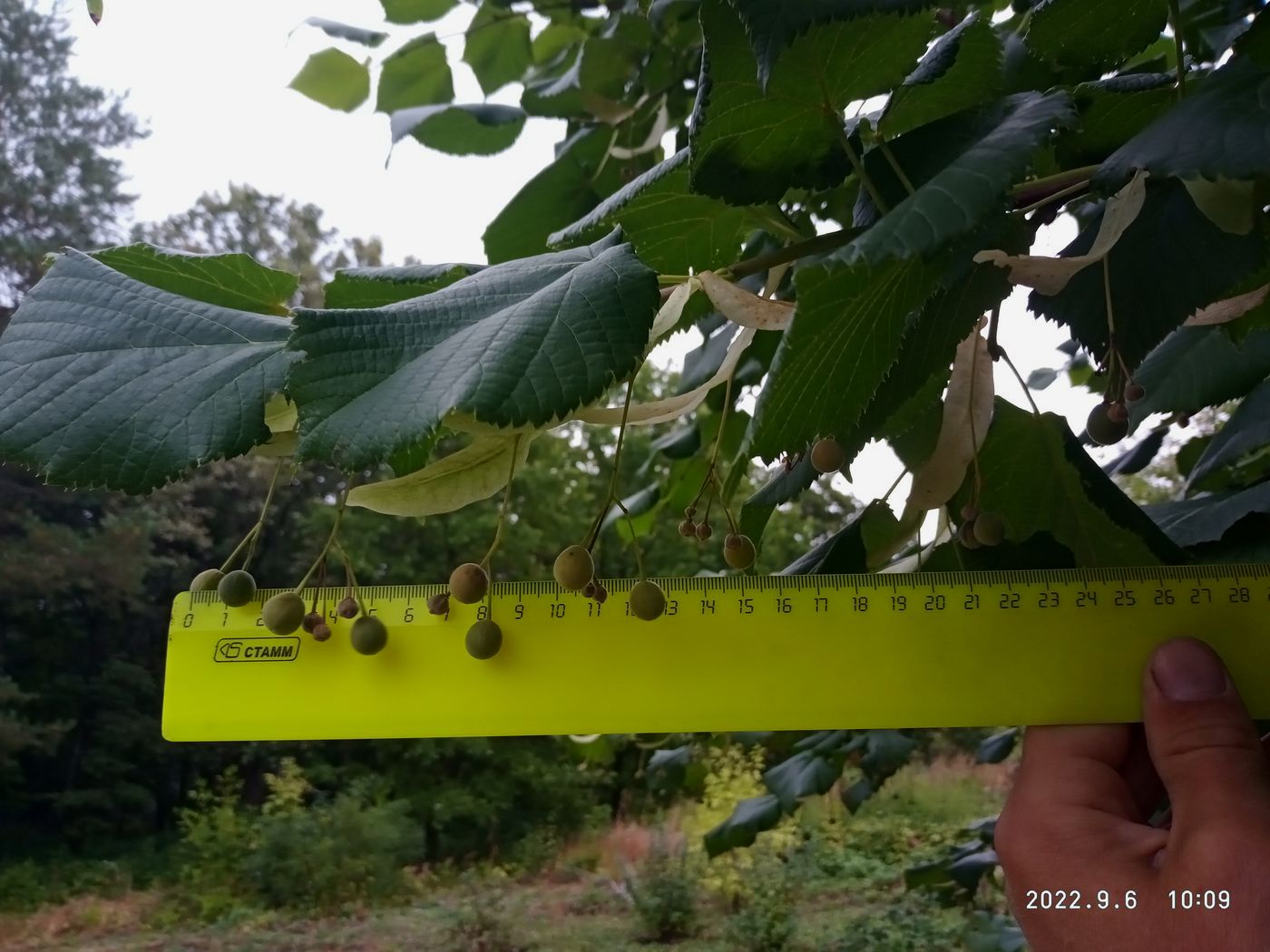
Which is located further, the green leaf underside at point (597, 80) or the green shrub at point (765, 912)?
the green shrub at point (765, 912)

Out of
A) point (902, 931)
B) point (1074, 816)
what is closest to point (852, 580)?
point (1074, 816)

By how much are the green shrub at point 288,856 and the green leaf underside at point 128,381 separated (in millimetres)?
6989

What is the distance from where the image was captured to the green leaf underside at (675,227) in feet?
2.37

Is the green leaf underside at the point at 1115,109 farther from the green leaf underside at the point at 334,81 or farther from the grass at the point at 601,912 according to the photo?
the grass at the point at 601,912

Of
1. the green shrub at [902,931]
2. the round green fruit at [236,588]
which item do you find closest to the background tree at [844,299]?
the round green fruit at [236,588]

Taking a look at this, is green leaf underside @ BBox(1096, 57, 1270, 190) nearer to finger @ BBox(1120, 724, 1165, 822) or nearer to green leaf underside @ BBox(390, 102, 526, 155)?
finger @ BBox(1120, 724, 1165, 822)

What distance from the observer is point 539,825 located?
26.9 ft

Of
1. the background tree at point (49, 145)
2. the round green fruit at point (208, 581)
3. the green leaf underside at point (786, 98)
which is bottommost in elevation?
the round green fruit at point (208, 581)

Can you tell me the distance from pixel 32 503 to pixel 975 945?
7.28 metres

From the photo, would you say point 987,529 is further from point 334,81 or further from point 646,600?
point 334,81

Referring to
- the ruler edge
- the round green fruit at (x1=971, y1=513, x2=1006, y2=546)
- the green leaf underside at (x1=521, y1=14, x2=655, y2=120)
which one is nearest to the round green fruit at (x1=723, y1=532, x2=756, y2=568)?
the ruler edge

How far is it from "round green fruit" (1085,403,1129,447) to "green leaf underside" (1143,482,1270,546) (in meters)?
0.13

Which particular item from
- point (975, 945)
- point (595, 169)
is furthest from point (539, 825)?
point (595, 169)

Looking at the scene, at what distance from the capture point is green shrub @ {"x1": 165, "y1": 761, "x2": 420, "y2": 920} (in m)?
6.56
